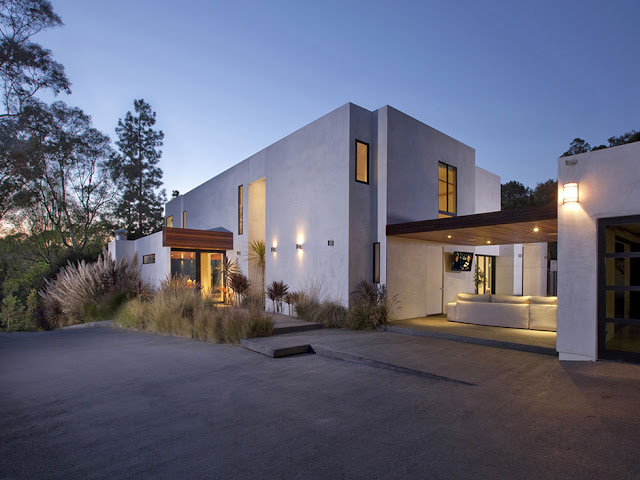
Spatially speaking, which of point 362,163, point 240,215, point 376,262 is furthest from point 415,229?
point 240,215

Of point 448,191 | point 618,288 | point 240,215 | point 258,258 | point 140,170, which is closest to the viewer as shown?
point 618,288

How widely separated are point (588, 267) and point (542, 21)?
8.41 meters

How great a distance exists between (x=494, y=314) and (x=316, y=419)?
581cm

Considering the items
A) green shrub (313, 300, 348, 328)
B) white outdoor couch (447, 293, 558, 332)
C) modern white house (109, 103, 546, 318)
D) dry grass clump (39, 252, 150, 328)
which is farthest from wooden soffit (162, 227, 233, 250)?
white outdoor couch (447, 293, 558, 332)

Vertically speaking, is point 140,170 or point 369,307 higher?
point 140,170

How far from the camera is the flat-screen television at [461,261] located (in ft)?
33.7

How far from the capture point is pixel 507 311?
24.5 feet

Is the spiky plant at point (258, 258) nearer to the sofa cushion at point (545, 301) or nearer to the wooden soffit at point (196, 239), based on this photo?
the wooden soffit at point (196, 239)

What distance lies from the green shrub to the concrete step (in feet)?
6.28

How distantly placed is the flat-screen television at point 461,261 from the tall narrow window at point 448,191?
3.92ft

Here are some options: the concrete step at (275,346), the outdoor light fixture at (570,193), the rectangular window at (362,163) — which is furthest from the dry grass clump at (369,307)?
the outdoor light fixture at (570,193)

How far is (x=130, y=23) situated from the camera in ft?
35.7

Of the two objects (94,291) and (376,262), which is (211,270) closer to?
(94,291)

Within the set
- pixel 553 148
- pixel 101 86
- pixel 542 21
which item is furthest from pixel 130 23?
pixel 553 148
